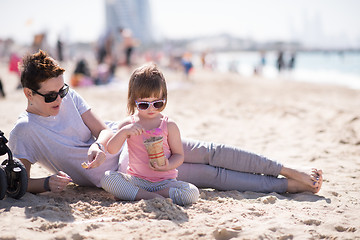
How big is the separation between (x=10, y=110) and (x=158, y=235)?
558 centimetres

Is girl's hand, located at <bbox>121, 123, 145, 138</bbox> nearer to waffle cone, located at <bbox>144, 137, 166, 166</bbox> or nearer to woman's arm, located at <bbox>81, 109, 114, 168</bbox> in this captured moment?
waffle cone, located at <bbox>144, 137, 166, 166</bbox>

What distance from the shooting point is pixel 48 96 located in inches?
96.1

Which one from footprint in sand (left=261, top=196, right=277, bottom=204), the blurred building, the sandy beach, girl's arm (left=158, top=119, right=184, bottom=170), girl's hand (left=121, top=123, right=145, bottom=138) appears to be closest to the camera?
the sandy beach

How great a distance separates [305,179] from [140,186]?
1.35 meters

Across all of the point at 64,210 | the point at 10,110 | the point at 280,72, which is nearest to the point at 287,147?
the point at 64,210

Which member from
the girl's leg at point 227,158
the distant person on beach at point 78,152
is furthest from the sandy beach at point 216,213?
the girl's leg at point 227,158

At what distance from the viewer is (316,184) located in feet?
9.12

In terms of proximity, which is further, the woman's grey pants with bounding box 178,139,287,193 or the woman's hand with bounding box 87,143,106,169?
the woman's grey pants with bounding box 178,139,287,193

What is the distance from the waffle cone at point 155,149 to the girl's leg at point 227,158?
61 centimetres

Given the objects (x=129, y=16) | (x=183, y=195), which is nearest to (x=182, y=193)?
(x=183, y=195)

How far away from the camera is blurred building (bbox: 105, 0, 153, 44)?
78775 millimetres

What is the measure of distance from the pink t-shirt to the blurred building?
131 ft

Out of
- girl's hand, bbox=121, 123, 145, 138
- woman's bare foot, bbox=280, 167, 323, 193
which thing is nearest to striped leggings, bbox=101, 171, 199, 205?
girl's hand, bbox=121, 123, 145, 138

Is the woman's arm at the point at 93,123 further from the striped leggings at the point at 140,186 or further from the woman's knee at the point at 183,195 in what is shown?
the woman's knee at the point at 183,195
